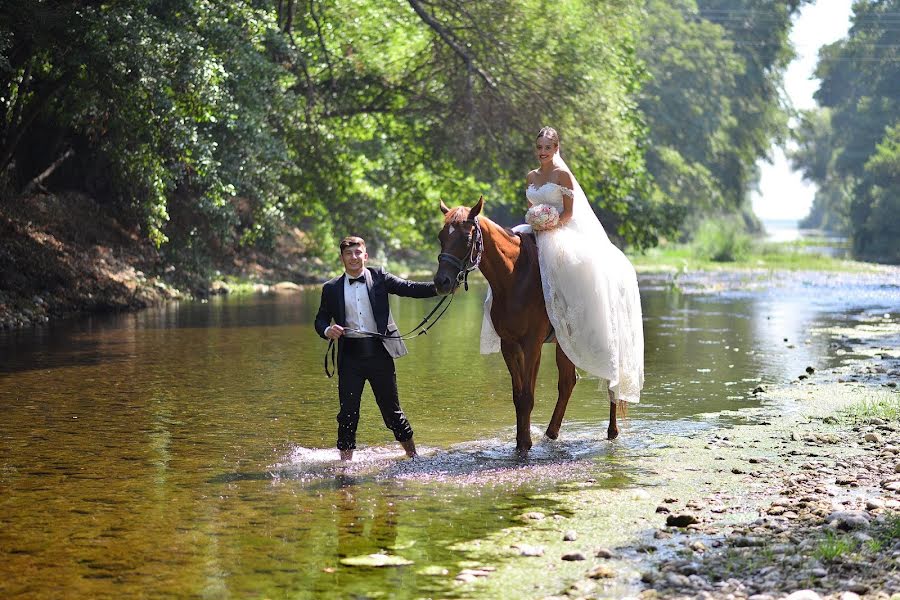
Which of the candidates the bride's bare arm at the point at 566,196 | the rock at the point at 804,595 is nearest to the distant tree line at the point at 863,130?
the bride's bare arm at the point at 566,196

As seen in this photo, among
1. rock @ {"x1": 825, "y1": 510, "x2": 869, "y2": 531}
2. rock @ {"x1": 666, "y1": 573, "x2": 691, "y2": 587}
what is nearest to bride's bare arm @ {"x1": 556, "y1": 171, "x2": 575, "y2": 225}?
rock @ {"x1": 825, "y1": 510, "x2": 869, "y2": 531}

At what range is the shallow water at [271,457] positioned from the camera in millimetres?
6750

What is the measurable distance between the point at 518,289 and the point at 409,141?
2122 centimetres

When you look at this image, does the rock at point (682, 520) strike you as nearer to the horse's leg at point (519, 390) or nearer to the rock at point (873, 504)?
the rock at point (873, 504)

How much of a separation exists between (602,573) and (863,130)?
7327 centimetres

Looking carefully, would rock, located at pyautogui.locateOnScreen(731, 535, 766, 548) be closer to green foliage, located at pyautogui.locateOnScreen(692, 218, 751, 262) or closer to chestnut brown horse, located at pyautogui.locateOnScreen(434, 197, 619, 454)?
chestnut brown horse, located at pyautogui.locateOnScreen(434, 197, 619, 454)

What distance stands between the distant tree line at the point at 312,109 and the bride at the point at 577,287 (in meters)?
9.05

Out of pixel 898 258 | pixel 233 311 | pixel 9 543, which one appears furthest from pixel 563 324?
pixel 898 258

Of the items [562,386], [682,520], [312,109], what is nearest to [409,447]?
[562,386]

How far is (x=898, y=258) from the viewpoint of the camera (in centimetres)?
5491

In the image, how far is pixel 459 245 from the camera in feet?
31.1

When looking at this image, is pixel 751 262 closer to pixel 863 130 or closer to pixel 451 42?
pixel 863 130

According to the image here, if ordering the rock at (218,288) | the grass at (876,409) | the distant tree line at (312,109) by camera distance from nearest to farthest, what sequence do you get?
the grass at (876,409), the distant tree line at (312,109), the rock at (218,288)

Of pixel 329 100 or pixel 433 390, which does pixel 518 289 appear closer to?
pixel 433 390
